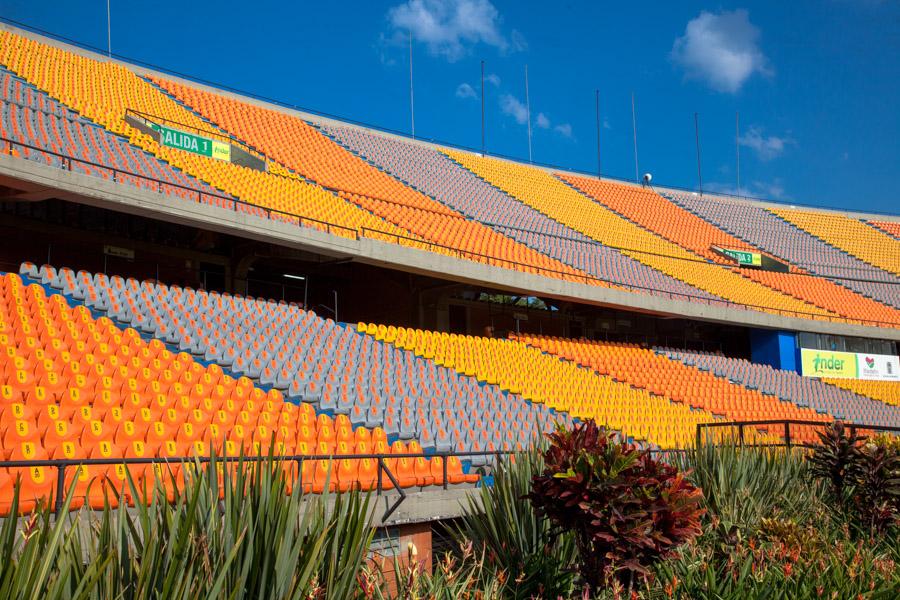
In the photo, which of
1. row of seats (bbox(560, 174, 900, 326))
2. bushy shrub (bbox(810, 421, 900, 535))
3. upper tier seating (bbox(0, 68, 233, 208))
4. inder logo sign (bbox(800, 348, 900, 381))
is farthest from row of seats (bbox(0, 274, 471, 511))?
row of seats (bbox(560, 174, 900, 326))

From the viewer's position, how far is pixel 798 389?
78.8 ft

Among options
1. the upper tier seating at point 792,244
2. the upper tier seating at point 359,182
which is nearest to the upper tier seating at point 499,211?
the upper tier seating at point 359,182

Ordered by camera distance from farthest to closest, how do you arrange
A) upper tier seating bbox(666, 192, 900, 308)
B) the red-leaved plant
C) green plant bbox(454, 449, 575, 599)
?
1. upper tier seating bbox(666, 192, 900, 308)
2. green plant bbox(454, 449, 575, 599)
3. the red-leaved plant

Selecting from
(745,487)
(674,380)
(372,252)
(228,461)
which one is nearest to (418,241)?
(372,252)

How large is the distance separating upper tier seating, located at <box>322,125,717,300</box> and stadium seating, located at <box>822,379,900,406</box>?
4.98m

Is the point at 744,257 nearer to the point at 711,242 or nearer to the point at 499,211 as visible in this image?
the point at 711,242

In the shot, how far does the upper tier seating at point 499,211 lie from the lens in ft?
83.9

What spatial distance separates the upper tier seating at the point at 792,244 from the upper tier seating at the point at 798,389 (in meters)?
9.79

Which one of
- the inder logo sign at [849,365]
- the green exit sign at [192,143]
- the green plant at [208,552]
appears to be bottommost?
the green plant at [208,552]

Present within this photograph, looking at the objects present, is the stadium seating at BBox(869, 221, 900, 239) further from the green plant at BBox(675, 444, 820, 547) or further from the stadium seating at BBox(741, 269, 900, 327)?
the green plant at BBox(675, 444, 820, 547)

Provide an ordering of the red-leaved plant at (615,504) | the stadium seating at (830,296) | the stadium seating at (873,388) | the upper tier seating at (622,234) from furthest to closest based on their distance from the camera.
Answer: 1. the stadium seating at (830,296)
2. the upper tier seating at (622,234)
3. the stadium seating at (873,388)
4. the red-leaved plant at (615,504)

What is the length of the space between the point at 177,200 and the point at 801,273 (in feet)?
87.4

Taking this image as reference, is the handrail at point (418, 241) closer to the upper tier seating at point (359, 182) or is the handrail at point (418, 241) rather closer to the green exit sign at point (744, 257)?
the upper tier seating at point (359, 182)

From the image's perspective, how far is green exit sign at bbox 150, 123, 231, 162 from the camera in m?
19.9
